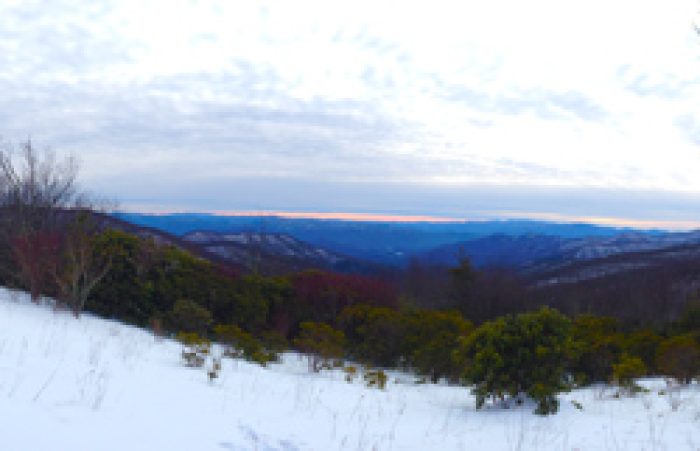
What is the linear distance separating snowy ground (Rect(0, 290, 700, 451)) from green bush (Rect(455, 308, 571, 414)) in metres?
0.32

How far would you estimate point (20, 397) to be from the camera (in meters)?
3.99

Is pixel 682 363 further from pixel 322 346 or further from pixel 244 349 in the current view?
pixel 244 349

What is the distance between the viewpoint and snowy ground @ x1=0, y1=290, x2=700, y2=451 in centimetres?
387

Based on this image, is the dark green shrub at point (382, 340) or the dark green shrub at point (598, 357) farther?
the dark green shrub at point (382, 340)

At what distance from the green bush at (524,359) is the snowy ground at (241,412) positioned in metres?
0.32

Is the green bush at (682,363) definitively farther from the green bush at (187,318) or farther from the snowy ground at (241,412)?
the green bush at (187,318)

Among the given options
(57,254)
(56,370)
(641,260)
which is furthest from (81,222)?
(641,260)

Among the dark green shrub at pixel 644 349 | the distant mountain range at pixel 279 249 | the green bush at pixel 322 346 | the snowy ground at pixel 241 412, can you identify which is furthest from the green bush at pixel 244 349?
the distant mountain range at pixel 279 249

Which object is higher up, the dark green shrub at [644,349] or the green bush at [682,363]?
the green bush at [682,363]

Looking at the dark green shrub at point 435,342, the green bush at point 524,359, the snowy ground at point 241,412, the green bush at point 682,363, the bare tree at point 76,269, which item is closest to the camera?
the snowy ground at point 241,412

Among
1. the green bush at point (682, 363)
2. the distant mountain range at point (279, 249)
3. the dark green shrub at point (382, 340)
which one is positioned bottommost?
the distant mountain range at point (279, 249)

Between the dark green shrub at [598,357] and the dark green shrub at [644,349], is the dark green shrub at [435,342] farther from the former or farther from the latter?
the dark green shrub at [644,349]

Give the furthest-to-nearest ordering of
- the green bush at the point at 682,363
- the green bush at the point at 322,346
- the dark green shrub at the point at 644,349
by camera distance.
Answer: the dark green shrub at the point at 644,349, the green bush at the point at 322,346, the green bush at the point at 682,363

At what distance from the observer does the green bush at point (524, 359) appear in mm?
6758
